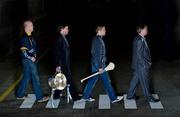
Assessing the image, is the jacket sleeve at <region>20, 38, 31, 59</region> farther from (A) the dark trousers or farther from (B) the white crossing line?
(A) the dark trousers

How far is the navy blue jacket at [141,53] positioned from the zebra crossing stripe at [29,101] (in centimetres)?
278

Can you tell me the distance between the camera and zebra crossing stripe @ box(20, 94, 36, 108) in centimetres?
1348

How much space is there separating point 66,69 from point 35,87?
0.99 meters

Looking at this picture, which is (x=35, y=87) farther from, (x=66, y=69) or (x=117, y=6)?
(x=117, y=6)

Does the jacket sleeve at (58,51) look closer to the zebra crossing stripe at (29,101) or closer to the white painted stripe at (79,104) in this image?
the white painted stripe at (79,104)

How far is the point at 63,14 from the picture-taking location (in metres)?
47.3

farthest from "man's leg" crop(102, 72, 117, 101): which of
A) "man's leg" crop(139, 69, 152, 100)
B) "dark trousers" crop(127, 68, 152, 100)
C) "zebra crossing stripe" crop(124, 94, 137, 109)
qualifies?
"man's leg" crop(139, 69, 152, 100)

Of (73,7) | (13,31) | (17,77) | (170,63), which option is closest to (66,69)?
(17,77)

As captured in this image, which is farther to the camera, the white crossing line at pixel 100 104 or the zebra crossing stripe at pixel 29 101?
the zebra crossing stripe at pixel 29 101

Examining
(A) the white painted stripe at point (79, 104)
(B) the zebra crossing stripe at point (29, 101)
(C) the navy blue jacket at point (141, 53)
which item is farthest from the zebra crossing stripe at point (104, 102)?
(B) the zebra crossing stripe at point (29, 101)

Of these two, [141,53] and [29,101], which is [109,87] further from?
[29,101]

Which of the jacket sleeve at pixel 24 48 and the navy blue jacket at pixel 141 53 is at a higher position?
the jacket sleeve at pixel 24 48

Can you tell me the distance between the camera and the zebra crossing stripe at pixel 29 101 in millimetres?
13484

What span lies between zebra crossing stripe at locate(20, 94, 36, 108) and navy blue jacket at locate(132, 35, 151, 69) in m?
2.78
